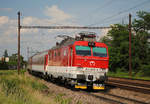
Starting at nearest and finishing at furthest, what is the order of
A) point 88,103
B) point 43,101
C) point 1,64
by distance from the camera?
point 43,101
point 88,103
point 1,64

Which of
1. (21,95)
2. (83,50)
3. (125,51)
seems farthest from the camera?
(125,51)

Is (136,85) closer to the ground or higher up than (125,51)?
closer to the ground

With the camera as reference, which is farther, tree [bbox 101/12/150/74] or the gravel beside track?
tree [bbox 101/12/150/74]

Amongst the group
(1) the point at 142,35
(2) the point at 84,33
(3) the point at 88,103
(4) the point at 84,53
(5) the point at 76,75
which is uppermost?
(1) the point at 142,35

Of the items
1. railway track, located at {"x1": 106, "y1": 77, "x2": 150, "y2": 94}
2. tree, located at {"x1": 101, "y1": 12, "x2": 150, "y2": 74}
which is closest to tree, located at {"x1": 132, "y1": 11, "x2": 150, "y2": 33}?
tree, located at {"x1": 101, "y1": 12, "x2": 150, "y2": 74}

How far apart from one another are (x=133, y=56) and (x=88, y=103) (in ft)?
93.2

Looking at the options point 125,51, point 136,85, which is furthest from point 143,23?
point 136,85

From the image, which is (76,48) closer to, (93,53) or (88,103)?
(93,53)

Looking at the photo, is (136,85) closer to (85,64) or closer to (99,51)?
(99,51)

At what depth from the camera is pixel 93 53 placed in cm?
1413

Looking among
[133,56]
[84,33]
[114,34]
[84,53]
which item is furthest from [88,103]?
[114,34]

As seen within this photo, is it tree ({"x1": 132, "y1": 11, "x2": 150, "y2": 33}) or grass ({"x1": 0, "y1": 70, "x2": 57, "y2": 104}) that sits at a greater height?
tree ({"x1": 132, "y1": 11, "x2": 150, "y2": 33})

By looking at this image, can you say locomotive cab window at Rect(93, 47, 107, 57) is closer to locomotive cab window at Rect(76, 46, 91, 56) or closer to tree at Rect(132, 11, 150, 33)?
locomotive cab window at Rect(76, 46, 91, 56)

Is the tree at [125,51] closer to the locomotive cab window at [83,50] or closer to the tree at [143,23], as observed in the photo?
the tree at [143,23]
